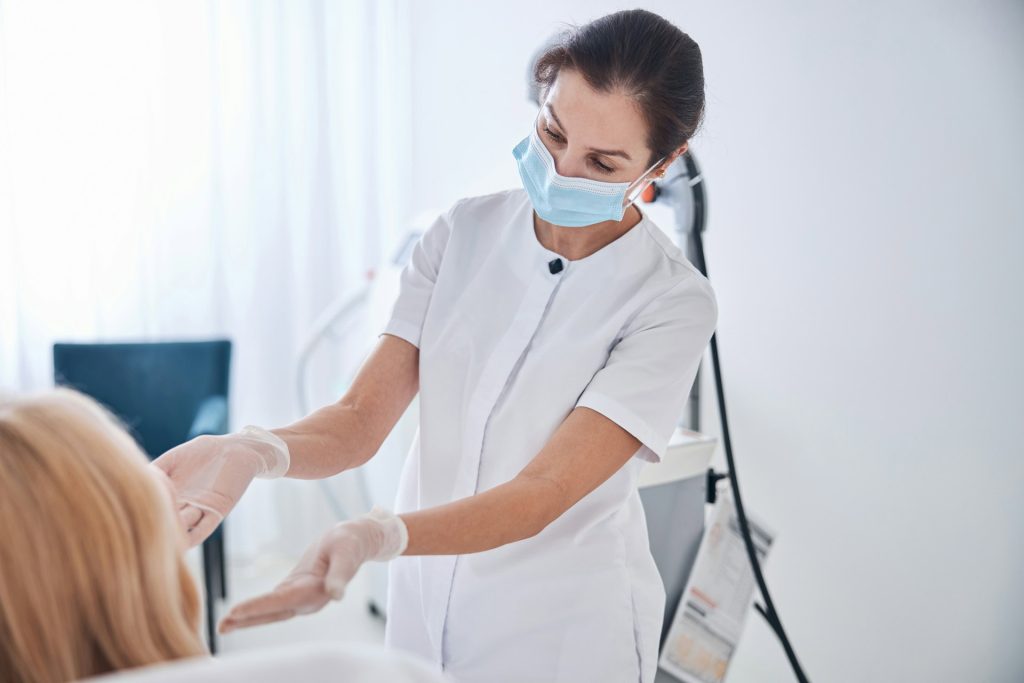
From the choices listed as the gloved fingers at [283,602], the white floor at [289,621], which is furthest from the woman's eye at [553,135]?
the white floor at [289,621]

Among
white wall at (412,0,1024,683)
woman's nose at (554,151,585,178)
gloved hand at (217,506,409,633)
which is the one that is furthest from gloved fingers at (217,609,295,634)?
white wall at (412,0,1024,683)

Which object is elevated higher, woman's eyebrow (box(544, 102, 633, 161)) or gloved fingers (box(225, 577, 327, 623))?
woman's eyebrow (box(544, 102, 633, 161))

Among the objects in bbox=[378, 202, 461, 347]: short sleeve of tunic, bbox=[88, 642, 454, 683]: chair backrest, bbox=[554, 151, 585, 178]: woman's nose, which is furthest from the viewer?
bbox=[378, 202, 461, 347]: short sleeve of tunic

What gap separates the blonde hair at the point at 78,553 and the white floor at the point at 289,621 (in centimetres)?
180

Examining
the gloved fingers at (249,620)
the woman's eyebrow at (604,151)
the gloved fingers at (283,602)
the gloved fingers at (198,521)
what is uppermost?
the woman's eyebrow at (604,151)

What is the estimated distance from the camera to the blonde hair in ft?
2.26

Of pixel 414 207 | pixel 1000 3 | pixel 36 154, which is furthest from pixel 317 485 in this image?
pixel 1000 3

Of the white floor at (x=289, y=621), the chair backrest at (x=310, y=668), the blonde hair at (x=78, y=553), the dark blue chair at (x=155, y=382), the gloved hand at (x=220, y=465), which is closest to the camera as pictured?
the chair backrest at (x=310, y=668)

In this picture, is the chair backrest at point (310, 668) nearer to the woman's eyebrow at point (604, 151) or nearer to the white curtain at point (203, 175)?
the woman's eyebrow at point (604, 151)

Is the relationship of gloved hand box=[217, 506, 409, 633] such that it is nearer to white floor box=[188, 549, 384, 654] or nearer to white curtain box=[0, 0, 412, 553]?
white floor box=[188, 549, 384, 654]

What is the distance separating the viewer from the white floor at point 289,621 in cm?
259

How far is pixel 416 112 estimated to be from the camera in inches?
129

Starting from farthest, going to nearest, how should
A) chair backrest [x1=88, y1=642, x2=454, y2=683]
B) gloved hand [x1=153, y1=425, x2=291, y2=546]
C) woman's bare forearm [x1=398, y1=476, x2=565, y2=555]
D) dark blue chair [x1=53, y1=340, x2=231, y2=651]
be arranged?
1. dark blue chair [x1=53, y1=340, x2=231, y2=651]
2. gloved hand [x1=153, y1=425, x2=291, y2=546]
3. woman's bare forearm [x1=398, y1=476, x2=565, y2=555]
4. chair backrest [x1=88, y1=642, x2=454, y2=683]

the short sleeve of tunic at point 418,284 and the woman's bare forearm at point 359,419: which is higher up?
the short sleeve of tunic at point 418,284
